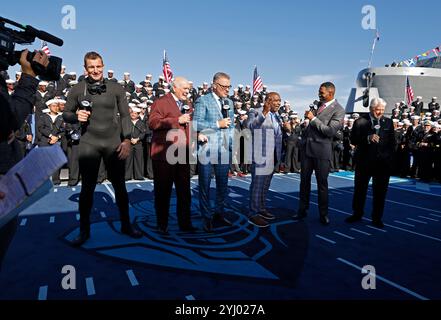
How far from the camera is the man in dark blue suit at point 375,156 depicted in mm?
5254

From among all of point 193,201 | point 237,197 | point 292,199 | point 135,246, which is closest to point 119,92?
point 135,246

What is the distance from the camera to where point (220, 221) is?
17.1 feet

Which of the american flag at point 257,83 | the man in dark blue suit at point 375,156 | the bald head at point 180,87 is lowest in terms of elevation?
the man in dark blue suit at point 375,156

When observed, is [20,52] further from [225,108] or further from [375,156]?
[375,156]

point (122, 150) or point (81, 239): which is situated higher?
point (122, 150)

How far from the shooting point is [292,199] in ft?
24.3

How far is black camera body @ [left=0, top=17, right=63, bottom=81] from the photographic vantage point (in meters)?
1.63

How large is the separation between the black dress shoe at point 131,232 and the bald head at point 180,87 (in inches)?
77.0

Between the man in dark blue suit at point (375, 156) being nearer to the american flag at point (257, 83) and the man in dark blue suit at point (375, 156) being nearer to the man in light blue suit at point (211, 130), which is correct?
the man in light blue suit at point (211, 130)

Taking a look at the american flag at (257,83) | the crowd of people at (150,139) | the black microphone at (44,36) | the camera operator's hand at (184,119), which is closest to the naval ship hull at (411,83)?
the american flag at (257,83)

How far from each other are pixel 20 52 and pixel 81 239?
2.89m

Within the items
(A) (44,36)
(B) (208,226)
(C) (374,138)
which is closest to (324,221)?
(C) (374,138)

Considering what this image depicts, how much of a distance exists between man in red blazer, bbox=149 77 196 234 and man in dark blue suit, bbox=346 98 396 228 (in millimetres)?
2991
